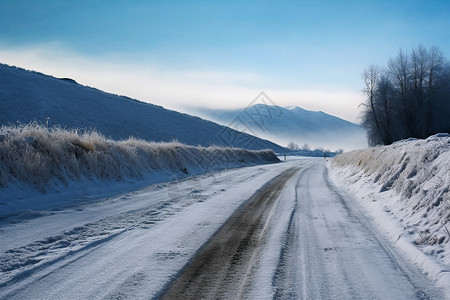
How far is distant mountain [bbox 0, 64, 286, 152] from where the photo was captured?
62.0 meters

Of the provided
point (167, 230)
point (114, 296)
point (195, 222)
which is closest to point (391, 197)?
point (195, 222)

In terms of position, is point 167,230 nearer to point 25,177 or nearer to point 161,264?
point 161,264

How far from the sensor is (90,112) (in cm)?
7100

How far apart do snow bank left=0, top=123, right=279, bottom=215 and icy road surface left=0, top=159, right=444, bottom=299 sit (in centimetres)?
213

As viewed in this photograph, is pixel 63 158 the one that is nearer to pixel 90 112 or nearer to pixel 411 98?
pixel 411 98

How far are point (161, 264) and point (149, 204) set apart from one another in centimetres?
474

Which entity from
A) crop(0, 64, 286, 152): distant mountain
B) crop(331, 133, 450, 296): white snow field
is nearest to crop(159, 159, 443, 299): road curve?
crop(331, 133, 450, 296): white snow field

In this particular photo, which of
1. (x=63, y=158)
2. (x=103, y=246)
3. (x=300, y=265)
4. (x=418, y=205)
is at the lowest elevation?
(x=300, y=265)

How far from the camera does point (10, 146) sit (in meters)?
10.0

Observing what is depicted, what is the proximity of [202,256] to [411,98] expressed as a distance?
35.4 metres

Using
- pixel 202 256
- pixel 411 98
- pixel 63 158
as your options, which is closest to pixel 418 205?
pixel 202 256

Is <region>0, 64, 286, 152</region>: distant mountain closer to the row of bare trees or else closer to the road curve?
the row of bare trees

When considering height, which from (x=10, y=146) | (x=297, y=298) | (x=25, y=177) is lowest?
(x=297, y=298)

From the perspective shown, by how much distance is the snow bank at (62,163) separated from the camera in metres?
9.28
